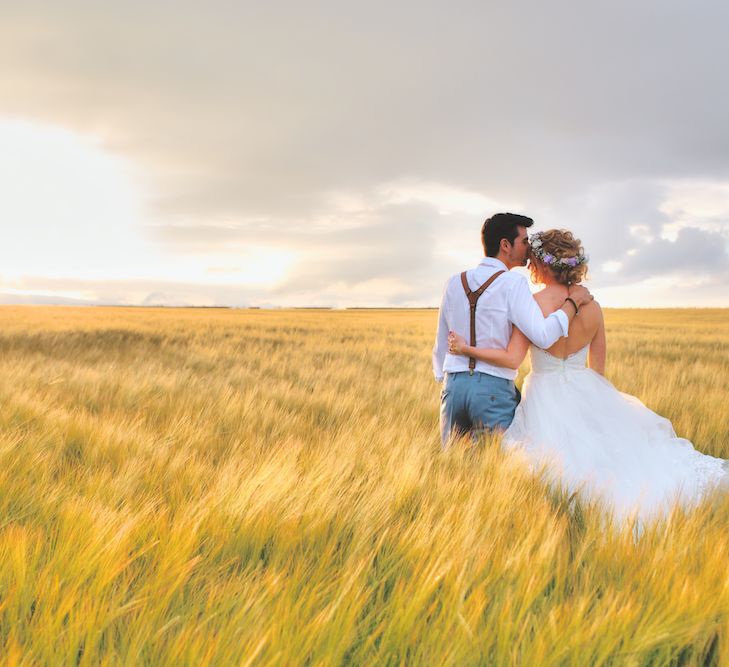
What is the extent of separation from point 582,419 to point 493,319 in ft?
2.81

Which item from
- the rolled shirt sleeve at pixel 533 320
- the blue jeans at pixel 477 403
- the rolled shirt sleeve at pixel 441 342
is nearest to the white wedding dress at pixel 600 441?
the blue jeans at pixel 477 403

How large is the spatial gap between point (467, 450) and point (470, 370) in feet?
1.84

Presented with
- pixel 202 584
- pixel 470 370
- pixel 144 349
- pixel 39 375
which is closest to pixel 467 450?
pixel 470 370

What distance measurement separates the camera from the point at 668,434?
133 inches

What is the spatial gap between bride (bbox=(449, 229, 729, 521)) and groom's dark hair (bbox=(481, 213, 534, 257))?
14cm

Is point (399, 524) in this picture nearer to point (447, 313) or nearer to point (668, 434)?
point (447, 313)

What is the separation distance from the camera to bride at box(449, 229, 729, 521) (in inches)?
117

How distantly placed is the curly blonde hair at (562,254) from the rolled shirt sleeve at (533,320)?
25cm

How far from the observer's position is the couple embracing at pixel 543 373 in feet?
10.3

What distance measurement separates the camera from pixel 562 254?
10.5ft

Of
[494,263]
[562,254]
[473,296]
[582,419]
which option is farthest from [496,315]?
[582,419]

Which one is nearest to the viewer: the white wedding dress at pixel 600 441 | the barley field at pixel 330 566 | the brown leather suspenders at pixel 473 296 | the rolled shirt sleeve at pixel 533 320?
the barley field at pixel 330 566

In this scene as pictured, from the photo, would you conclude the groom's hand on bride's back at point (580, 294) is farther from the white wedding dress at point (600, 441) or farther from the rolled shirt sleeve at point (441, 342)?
the rolled shirt sleeve at point (441, 342)

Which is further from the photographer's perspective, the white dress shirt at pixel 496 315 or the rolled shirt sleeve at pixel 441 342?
the rolled shirt sleeve at pixel 441 342
